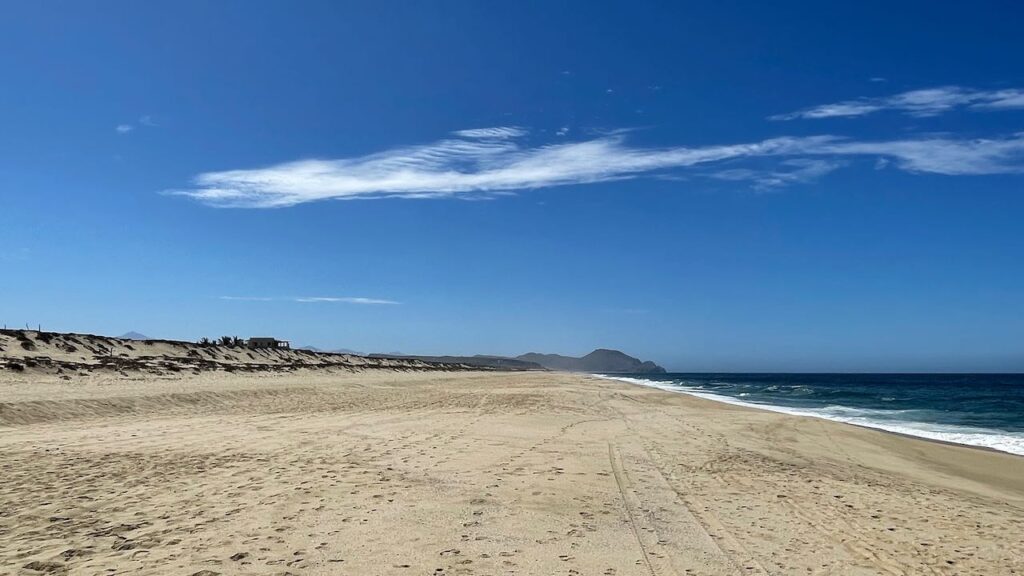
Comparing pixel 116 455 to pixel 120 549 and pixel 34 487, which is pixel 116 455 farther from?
pixel 120 549

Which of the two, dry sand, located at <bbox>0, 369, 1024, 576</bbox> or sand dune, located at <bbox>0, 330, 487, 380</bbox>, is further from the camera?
sand dune, located at <bbox>0, 330, 487, 380</bbox>

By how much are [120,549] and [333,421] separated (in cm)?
1030

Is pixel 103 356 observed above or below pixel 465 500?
above

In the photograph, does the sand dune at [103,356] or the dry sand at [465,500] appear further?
the sand dune at [103,356]

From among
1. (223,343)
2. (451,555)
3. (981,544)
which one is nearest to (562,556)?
(451,555)

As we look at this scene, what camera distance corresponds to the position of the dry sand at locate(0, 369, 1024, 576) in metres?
5.84

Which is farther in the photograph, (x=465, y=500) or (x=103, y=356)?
(x=103, y=356)

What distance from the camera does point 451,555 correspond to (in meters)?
5.87

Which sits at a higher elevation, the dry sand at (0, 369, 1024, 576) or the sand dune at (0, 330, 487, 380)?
the sand dune at (0, 330, 487, 380)

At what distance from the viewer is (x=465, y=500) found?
26.1ft

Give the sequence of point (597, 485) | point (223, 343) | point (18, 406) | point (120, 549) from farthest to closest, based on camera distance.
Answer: point (223, 343) < point (18, 406) < point (597, 485) < point (120, 549)

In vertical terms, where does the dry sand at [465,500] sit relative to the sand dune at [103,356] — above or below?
below

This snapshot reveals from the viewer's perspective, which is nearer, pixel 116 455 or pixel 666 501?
pixel 666 501

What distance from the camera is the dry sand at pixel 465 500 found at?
584 centimetres
